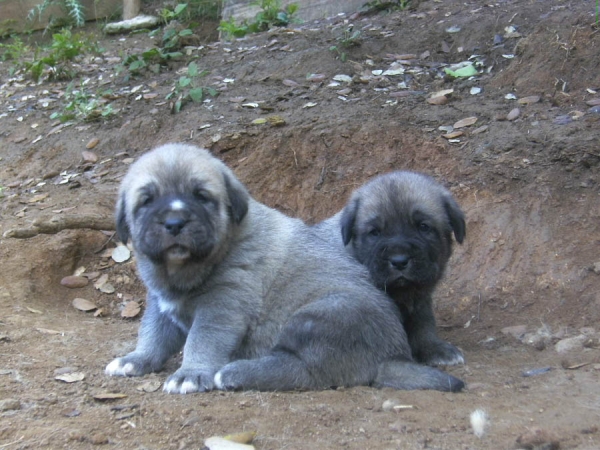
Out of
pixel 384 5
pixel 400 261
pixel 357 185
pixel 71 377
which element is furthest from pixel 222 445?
pixel 384 5

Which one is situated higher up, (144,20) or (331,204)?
(144,20)

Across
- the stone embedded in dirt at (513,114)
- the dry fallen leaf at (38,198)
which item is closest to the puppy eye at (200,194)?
Answer: the dry fallen leaf at (38,198)

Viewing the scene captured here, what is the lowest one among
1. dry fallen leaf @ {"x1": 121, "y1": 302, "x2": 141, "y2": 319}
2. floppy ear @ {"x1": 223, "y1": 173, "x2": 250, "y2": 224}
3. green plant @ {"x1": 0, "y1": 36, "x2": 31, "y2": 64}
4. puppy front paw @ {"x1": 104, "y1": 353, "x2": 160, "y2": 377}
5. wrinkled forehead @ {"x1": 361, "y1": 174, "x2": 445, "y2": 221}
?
dry fallen leaf @ {"x1": 121, "y1": 302, "x2": 141, "y2": 319}

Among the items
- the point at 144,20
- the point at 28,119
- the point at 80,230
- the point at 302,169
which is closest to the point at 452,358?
the point at 302,169

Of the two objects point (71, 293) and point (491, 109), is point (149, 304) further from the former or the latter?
point (491, 109)

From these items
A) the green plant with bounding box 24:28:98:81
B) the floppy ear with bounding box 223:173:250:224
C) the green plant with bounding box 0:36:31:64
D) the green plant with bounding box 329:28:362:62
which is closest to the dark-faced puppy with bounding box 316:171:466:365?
the floppy ear with bounding box 223:173:250:224

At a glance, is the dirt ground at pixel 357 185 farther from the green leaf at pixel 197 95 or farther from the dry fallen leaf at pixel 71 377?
the green leaf at pixel 197 95

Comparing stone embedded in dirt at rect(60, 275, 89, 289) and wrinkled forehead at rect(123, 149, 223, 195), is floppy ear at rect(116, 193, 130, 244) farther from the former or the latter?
stone embedded in dirt at rect(60, 275, 89, 289)
